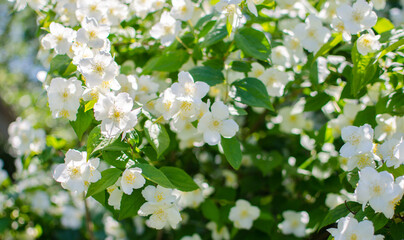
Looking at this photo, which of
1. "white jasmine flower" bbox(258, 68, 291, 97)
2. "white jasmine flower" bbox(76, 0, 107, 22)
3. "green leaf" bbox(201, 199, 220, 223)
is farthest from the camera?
"green leaf" bbox(201, 199, 220, 223)

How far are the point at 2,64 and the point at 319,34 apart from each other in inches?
235

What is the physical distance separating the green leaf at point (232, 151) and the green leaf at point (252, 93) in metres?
0.14

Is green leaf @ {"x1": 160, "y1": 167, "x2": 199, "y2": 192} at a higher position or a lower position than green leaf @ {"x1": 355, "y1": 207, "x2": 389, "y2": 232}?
lower

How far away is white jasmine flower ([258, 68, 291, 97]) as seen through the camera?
56.6 inches

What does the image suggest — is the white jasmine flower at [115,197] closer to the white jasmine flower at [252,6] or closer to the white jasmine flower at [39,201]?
the white jasmine flower at [252,6]

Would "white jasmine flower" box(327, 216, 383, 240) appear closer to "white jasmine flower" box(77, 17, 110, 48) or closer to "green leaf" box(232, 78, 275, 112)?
"green leaf" box(232, 78, 275, 112)

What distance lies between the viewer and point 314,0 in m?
1.87

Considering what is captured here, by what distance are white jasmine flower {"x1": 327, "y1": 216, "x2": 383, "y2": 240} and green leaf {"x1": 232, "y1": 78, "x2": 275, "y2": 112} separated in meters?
0.42

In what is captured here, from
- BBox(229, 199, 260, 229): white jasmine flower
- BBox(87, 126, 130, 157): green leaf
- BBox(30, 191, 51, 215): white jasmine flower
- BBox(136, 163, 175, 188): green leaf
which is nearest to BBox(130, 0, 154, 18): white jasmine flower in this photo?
BBox(87, 126, 130, 157): green leaf

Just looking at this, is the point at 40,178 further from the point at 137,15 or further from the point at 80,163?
the point at 80,163

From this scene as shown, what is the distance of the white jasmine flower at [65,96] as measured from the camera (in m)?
1.10

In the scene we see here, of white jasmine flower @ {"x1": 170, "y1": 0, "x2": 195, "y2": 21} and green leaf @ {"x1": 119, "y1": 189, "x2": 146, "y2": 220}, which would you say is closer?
green leaf @ {"x1": 119, "y1": 189, "x2": 146, "y2": 220}

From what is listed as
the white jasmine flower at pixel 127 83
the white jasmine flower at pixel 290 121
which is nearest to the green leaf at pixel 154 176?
the white jasmine flower at pixel 127 83

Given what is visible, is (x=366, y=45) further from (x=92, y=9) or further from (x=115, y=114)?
(x=92, y=9)
